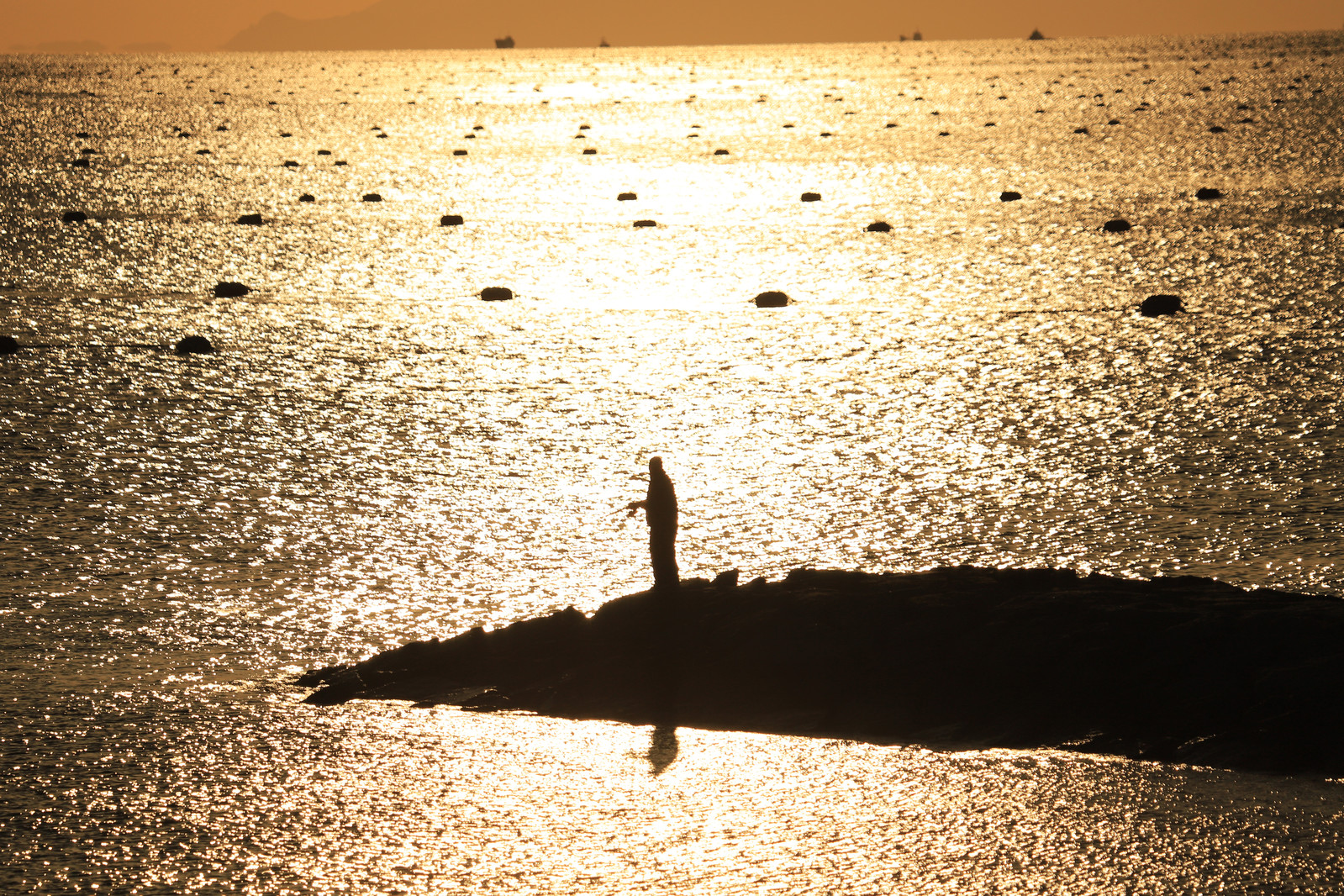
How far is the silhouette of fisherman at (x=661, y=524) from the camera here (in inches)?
398

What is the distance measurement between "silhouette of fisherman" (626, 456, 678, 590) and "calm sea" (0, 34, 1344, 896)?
1.25 metres

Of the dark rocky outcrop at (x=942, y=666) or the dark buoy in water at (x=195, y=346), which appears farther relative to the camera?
the dark buoy in water at (x=195, y=346)

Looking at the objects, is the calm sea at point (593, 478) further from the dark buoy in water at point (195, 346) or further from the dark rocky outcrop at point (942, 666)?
the dark buoy in water at point (195, 346)

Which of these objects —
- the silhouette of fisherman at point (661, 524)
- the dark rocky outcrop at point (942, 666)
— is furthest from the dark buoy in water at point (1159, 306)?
the silhouette of fisherman at point (661, 524)

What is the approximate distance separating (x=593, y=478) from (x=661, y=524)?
3.85m

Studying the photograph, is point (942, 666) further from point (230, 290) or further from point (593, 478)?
point (230, 290)

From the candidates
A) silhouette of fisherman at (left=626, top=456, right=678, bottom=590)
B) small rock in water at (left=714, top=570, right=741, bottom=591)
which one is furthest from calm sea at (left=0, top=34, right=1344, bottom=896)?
silhouette of fisherman at (left=626, top=456, right=678, bottom=590)

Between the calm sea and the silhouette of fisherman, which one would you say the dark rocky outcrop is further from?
the calm sea

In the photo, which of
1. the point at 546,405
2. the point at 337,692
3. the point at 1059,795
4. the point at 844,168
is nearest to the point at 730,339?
the point at 546,405

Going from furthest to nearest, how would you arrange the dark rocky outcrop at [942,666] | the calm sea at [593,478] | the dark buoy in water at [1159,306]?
the dark buoy in water at [1159,306] → the dark rocky outcrop at [942,666] → the calm sea at [593,478]

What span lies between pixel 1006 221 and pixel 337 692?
22316mm

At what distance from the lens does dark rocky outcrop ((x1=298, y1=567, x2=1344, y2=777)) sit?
884 centimetres

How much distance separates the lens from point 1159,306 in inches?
818

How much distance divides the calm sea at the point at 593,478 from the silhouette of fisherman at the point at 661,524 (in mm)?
1249
